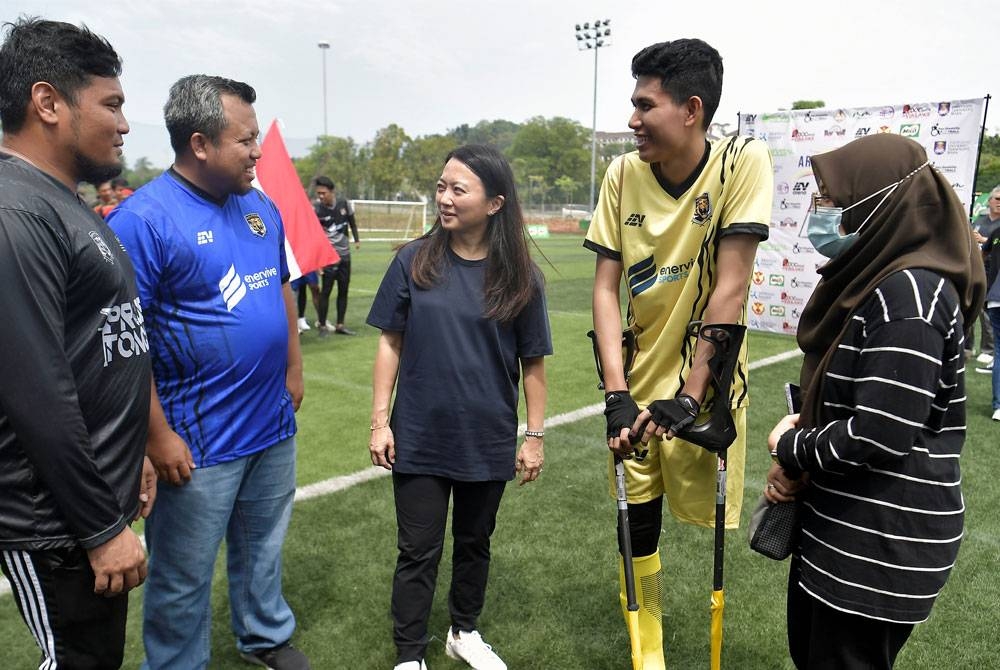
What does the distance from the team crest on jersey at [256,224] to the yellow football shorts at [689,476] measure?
1607 millimetres

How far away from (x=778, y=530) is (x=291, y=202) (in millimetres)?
7545

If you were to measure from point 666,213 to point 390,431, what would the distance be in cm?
135

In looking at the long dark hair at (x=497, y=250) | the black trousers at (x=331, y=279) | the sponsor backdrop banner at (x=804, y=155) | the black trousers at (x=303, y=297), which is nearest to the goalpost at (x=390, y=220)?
the black trousers at (x=303, y=297)

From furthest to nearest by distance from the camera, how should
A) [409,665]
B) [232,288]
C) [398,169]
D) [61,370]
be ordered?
[398,169]
[409,665]
[232,288]
[61,370]

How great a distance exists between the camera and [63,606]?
1803 mm

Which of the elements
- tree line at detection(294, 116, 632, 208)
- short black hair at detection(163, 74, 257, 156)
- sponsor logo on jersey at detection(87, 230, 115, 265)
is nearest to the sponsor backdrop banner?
short black hair at detection(163, 74, 257, 156)

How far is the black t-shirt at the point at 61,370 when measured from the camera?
1.59 m

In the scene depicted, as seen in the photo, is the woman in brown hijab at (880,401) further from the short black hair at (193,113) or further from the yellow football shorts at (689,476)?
the short black hair at (193,113)

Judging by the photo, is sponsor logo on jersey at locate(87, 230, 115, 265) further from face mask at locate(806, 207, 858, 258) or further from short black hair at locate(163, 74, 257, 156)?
face mask at locate(806, 207, 858, 258)

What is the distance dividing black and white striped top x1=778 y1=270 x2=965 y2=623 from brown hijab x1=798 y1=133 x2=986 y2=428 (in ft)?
0.13

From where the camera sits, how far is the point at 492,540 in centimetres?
411

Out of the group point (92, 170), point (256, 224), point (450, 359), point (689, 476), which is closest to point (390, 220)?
point (256, 224)

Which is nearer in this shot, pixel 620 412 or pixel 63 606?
pixel 63 606

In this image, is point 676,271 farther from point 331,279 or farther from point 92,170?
point 331,279
